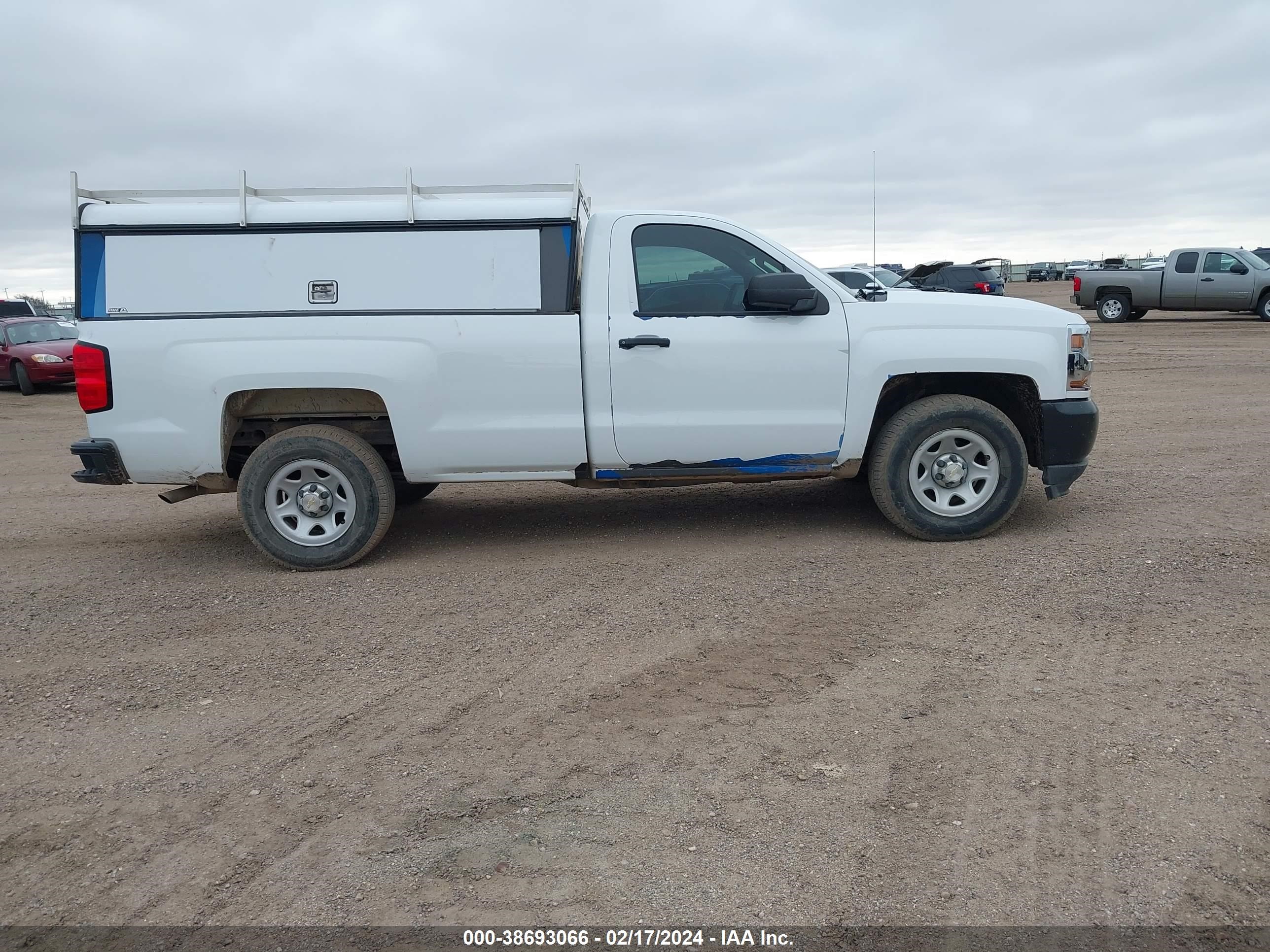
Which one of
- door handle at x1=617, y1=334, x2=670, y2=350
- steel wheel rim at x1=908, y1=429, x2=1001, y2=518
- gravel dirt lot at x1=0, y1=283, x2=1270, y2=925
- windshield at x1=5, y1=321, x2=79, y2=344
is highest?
windshield at x1=5, y1=321, x2=79, y2=344

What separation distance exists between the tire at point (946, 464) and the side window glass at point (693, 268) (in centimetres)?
123

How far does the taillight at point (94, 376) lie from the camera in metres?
6.07

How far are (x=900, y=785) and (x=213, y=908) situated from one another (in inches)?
84.6

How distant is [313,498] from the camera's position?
251 inches

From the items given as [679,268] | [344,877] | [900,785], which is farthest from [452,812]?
[679,268]

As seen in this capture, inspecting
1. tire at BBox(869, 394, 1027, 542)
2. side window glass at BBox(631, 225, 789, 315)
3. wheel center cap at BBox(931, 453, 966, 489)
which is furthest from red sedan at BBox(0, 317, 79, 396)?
wheel center cap at BBox(931, 453, 966, 489)

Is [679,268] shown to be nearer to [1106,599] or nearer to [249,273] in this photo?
[249,273]

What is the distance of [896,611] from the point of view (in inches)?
206

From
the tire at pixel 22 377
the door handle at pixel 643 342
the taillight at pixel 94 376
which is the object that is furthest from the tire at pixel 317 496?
the tire at pixel 22 377

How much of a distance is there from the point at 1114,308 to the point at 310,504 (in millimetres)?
24271

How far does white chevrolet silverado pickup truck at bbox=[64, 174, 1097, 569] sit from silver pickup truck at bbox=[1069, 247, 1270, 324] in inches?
824

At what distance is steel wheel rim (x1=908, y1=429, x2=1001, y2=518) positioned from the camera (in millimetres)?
6414

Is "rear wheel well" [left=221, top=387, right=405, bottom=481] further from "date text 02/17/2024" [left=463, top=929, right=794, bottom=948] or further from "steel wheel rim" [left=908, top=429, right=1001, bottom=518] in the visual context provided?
"date text 02/17/2024" [left=463, top=929, right=794, bottom=948]

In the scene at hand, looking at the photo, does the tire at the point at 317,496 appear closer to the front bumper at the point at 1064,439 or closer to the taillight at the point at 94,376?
the taillight at the point at 94,376
